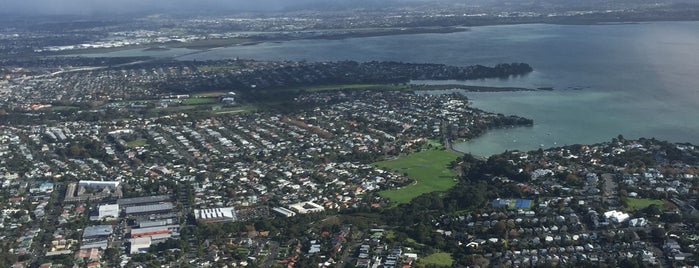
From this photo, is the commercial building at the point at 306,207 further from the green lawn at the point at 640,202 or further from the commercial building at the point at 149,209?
the green lawn at the point at 640,202

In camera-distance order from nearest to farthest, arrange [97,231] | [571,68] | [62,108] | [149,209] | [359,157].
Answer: [97,231] → [149,209] → [359,157] → [62,108] → [571,68]

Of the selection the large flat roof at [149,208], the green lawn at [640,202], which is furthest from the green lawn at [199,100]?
the green lawn at [640,202]

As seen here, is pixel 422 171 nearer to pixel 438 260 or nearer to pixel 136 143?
pixel 438 260

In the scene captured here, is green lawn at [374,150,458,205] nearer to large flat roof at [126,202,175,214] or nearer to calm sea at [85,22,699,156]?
calm sea at [85,22,699,156]

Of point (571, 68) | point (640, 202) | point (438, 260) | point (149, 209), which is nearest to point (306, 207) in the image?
point (149, 209)

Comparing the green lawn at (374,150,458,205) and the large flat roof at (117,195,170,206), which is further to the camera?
the green lawn at (374,150,458,205)

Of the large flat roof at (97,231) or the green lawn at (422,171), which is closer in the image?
the large flat roof at (97,231)

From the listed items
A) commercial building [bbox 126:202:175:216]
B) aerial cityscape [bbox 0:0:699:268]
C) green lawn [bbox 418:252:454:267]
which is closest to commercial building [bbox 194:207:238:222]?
aerial cityscape [bbox 0:0:699:268]
